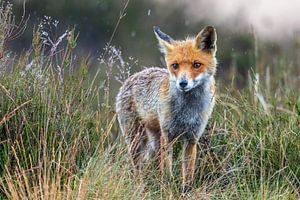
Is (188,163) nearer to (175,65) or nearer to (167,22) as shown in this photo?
(175,65)

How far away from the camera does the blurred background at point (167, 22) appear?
1870 centimetres

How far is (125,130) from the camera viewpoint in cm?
827

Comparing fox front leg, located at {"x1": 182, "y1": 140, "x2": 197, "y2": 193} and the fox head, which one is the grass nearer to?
fox front leg, located at {"x1": 182, "y1": 140, "x2": 197, "y2": 193}

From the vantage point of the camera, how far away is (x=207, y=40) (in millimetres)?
7934

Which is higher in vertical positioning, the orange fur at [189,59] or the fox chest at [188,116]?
the orange fur at [189,59]

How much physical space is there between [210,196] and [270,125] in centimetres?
122

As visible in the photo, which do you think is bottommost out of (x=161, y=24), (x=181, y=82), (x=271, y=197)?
(x=271, y=197)

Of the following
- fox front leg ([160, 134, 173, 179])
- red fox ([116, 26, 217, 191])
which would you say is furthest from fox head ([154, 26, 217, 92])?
fox front leg ([160, 134, 173, 179])

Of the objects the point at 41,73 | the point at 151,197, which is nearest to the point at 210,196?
the point at 151,197

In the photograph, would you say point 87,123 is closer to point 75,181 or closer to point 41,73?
point 41,73

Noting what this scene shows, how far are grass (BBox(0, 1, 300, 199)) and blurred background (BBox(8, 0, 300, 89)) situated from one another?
357 inches

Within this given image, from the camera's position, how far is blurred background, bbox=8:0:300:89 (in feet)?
61.4

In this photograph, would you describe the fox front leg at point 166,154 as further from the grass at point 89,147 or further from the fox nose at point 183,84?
the fox nose at point 183,84

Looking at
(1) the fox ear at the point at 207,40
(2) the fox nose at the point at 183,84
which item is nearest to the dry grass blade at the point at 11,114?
(2) the fox nose at the point at 183,84
